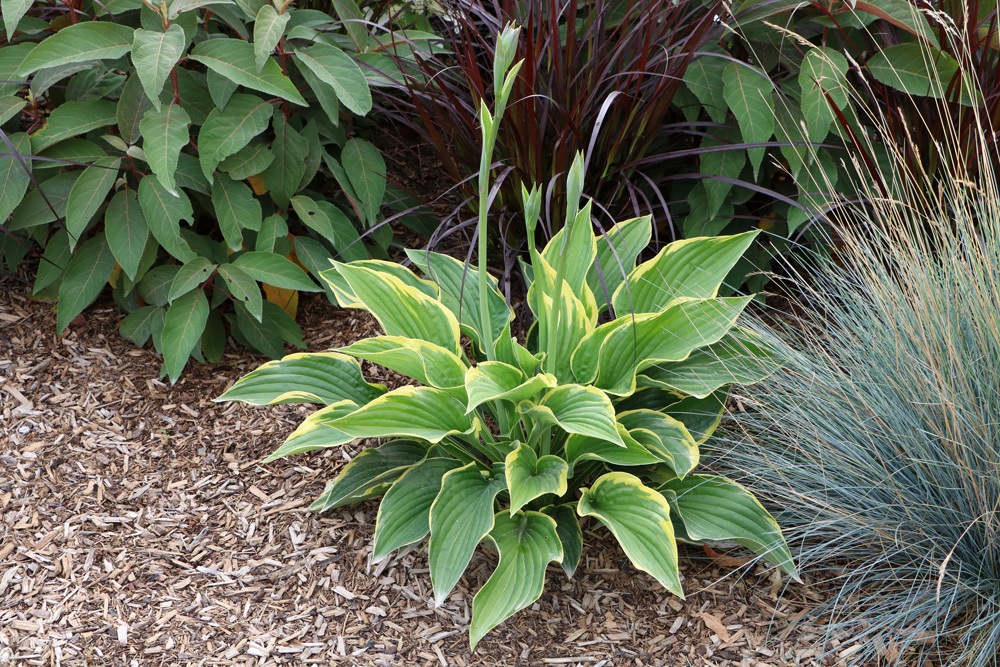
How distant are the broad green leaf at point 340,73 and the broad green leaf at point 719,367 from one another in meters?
1.00

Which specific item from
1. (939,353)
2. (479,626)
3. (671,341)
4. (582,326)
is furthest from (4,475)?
(939,353)

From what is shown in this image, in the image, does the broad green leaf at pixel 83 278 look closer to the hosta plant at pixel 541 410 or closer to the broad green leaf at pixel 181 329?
the broad green leaf at pixel 181 329

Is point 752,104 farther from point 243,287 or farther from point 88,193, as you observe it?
point 88,193

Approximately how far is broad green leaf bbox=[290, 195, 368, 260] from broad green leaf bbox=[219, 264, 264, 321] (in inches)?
8.9

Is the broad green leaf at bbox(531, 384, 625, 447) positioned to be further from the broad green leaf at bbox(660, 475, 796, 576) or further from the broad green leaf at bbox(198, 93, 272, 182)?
the broad green leaf at bbox(198, 93, 272, 182)

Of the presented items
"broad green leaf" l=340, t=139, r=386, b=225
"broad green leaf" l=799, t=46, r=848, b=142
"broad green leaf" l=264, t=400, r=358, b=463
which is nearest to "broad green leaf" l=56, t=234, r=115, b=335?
"broad green leaf" l=340, t=139, r=386, b=225

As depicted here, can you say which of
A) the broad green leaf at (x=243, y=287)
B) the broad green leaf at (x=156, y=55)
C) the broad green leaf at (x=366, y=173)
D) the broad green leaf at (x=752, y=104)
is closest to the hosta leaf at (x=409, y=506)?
the broad green leaf at (x=243, y=287)

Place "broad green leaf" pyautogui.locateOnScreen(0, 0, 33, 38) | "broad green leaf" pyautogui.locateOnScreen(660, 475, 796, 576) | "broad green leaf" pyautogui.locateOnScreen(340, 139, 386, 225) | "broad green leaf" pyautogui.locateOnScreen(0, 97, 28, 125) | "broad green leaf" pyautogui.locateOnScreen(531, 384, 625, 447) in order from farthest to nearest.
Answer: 1. "broad green leaf" pyautogui.locateOnScreen(340, 139, 386, 225)
2. "broad green leaf" pyautogui.locateOnScreen(0, 97, 28, 125)
3. "broad green leaf" pyautogui.locateOnScreen(0, 0, 33, 38)
4. "broad green leaf" pyautogui.locateOnScreen(660, 475, 796, 576)
5. "broad green leaf" pyautogui.locateOnScreen(531, 384, 625, 447)

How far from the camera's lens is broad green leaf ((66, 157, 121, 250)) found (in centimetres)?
223

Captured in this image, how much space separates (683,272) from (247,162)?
1213 mm

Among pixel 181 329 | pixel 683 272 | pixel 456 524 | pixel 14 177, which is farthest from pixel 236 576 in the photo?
pixel 683 272

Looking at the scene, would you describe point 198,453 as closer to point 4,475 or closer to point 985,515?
point 4,475

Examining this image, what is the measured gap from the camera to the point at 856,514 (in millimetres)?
1904

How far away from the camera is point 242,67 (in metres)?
2.19
